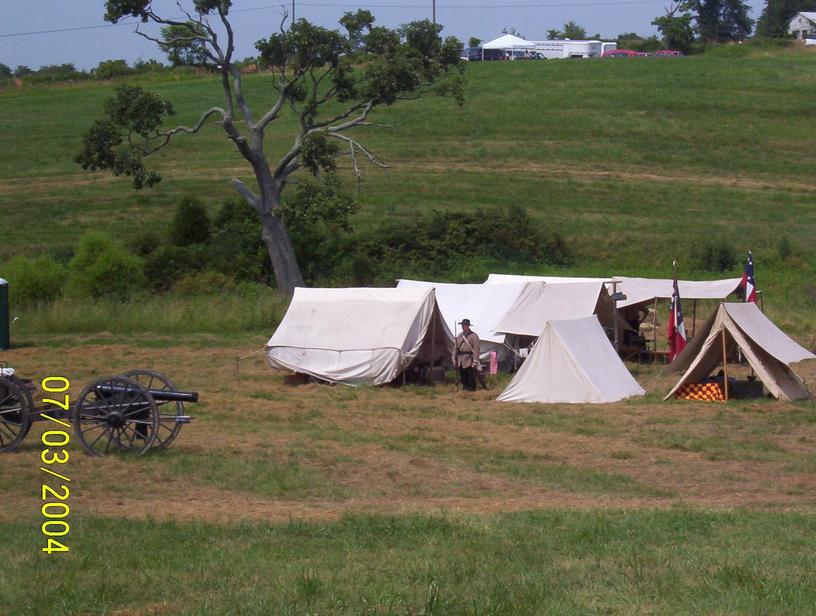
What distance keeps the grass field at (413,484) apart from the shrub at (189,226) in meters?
3.77

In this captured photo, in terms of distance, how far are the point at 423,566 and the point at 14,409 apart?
6470 mm

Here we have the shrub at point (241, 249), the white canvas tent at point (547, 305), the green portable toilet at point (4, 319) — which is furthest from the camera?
the shrub at point (241, 249)

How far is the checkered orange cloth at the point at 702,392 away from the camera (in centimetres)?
1653

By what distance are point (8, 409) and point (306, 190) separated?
16735 millimetres

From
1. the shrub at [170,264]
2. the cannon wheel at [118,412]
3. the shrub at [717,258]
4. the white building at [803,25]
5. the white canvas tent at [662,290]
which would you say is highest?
the white building at [803,25]

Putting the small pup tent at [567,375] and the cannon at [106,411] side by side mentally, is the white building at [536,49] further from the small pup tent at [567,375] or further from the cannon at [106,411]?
the cannon at [106,411]

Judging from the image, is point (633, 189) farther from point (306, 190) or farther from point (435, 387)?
point (435, 387)

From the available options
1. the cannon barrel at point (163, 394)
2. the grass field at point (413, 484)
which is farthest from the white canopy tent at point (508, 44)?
the cannon barrel at point (163, 394)

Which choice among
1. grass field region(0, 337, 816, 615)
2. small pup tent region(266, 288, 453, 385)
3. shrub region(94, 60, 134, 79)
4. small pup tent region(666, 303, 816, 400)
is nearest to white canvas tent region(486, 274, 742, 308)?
small pup tent region(266, 288, 453, 385)

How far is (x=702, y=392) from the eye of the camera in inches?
655

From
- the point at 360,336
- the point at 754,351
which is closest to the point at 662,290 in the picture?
the point at 754,351

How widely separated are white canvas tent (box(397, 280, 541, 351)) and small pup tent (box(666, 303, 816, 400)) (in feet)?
13.8

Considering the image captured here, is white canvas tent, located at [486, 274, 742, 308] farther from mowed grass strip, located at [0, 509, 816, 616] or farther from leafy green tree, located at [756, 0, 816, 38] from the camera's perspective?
leafy green tree, located at [756, 0, 816, 38]

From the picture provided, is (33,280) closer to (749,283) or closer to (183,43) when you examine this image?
(183,43)
